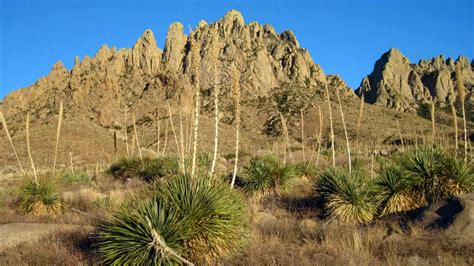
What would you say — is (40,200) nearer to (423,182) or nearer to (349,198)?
(349,198)

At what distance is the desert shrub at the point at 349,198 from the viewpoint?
11281 mm

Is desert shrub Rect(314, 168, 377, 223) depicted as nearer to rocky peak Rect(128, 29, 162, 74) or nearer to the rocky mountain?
rocky peak Rect(128, 29, 162, 74)

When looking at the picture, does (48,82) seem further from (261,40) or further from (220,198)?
(220,198)

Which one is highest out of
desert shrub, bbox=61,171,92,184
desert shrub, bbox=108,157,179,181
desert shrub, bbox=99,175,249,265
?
desert shrub, bbox=108,157,179,181

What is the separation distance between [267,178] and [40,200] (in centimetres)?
716

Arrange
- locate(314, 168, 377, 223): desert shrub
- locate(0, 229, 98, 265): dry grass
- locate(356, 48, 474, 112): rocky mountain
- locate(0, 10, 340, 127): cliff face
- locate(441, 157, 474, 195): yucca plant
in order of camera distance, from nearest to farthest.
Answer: locate(0, 229, 98, 265): dry grass
locate(441, 157, 474, 195): yucca plant
locate(314, 168, 377, 223): desert shrub
locate(0, 10, 340, 127): cliff face
locate(356, 48, 474, 112): rocky mountain

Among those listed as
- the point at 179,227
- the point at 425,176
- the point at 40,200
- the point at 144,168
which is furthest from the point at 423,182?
the point at 144,168

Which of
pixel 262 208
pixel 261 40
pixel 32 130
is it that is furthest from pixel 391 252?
pixel 261 40

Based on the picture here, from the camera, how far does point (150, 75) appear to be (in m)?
105

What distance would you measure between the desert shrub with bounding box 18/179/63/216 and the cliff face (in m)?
42.6

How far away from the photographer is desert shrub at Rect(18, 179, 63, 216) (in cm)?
1342

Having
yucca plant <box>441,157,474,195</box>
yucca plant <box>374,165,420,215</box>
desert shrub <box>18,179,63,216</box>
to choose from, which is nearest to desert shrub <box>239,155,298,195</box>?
yucca plant <box>374,165,420,215</box>

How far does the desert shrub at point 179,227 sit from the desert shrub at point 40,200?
21.2ft

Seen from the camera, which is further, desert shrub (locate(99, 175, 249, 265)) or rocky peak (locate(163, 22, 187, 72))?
rocky peak (locate(163, 22, 187, 72))
